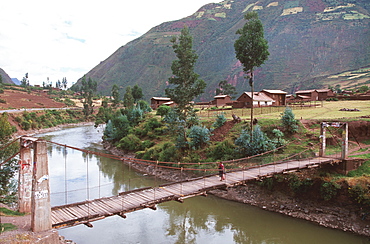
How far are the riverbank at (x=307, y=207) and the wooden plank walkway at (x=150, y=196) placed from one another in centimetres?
86

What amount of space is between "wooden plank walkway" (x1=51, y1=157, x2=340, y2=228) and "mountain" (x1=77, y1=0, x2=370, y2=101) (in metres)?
68.6

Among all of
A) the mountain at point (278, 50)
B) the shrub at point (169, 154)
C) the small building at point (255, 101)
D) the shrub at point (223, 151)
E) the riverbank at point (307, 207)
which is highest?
the mountain at point (278, 50)

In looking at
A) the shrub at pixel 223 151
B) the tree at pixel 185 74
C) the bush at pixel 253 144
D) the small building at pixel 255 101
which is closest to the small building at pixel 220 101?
the small building at pixel 255 101

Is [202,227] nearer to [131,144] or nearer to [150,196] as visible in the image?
[150,196]

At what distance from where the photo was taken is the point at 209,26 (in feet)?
565

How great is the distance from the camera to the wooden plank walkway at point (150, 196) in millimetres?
9320

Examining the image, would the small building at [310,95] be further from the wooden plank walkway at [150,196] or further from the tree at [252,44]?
the wooden plank walkway at [150,196]

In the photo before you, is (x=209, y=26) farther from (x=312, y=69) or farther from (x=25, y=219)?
(x=25, y=219)

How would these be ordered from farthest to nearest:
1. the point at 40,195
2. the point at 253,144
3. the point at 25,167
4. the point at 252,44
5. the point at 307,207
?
1. the point at 252,44
2. the point at 253,144
3. the point at 307,207
4. the point at 25,167
5. the point at 40,195

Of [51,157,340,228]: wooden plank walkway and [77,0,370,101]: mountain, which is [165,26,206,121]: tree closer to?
[51,157,340,228]: wooden plank walkway

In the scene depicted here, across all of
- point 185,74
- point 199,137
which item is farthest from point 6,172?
point 185,74

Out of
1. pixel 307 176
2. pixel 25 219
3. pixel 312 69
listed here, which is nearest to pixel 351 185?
pixel 307 176

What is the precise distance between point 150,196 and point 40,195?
13.6 feet

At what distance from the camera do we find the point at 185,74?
77.5 ft
